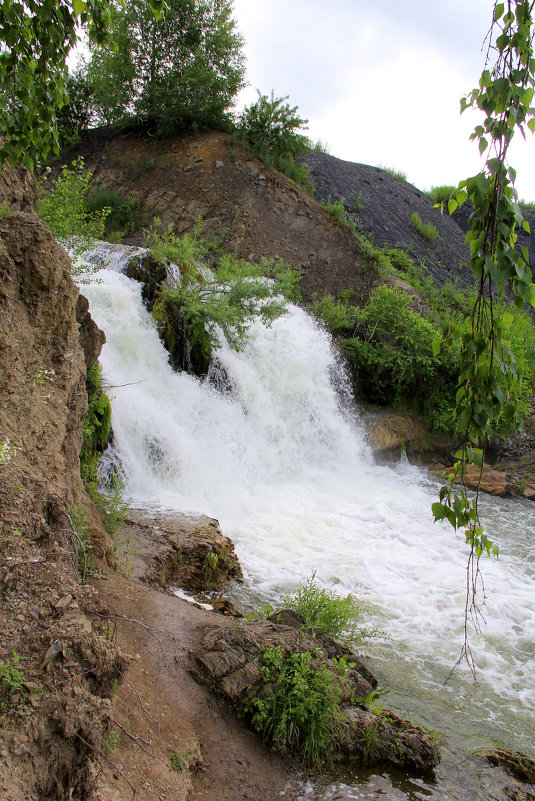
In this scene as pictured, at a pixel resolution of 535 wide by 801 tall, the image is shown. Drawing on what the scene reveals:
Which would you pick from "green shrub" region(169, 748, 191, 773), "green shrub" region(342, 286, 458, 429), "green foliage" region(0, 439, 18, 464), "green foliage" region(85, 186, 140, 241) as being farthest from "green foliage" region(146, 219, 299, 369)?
"green shrub" region(169, 748, 191, 773)

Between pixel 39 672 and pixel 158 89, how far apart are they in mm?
19165

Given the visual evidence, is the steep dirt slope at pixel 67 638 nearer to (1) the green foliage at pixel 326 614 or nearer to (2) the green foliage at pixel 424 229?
(1) the green foliage at pixel 326 614

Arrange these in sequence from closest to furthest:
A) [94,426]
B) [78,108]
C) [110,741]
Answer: [110,741] < [94,426] < [78,108]

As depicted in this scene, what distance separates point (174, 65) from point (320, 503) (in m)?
15.1

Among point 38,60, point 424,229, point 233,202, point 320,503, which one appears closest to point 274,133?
point 233,202

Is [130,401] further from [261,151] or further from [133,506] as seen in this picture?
[261,151]

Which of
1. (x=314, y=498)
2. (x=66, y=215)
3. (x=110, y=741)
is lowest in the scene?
(x=314, y=498)

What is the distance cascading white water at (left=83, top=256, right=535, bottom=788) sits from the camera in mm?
5570

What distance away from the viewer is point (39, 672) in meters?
2.62

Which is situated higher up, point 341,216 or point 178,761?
point 341,216

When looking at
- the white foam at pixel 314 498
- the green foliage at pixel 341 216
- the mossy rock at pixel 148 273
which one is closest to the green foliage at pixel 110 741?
the white foam at pixel 314 498

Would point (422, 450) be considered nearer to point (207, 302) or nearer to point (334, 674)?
point (207, 302)

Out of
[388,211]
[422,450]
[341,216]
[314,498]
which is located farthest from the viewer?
[388,211]

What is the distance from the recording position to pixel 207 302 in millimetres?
11000
